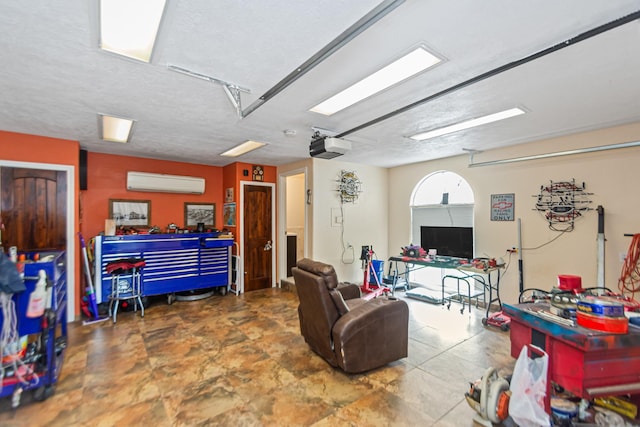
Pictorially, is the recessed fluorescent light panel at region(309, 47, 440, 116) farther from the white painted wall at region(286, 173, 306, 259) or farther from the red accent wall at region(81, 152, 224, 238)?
the white painted wall at region(286, 173, 306, 259)

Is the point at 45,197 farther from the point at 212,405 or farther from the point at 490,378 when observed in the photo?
the point at 490,378

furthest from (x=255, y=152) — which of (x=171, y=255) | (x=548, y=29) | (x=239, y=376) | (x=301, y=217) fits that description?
(x=548, y=29)

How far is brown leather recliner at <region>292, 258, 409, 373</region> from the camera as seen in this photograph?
8.53ft

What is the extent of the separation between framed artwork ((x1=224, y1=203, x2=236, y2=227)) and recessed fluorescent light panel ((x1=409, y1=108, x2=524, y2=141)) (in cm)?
360

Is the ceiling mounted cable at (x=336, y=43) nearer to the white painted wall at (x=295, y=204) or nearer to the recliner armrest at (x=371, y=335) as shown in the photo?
the recliner armrest at (x=371, y=335)

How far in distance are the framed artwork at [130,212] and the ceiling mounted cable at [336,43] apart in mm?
3856

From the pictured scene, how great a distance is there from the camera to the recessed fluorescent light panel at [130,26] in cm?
150

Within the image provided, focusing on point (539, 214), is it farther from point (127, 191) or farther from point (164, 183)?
point (127, 191)

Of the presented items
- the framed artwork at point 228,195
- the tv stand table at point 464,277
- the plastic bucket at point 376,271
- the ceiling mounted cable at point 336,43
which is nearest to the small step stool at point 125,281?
the framed artwork at point 228,195

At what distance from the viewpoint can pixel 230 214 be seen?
5805 millimetres

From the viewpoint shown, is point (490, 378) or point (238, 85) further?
point (238, 85)

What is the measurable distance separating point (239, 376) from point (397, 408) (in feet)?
4.67

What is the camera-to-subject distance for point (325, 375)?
8.80 feet

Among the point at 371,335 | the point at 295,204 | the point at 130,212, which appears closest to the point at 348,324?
the point at 371,335
